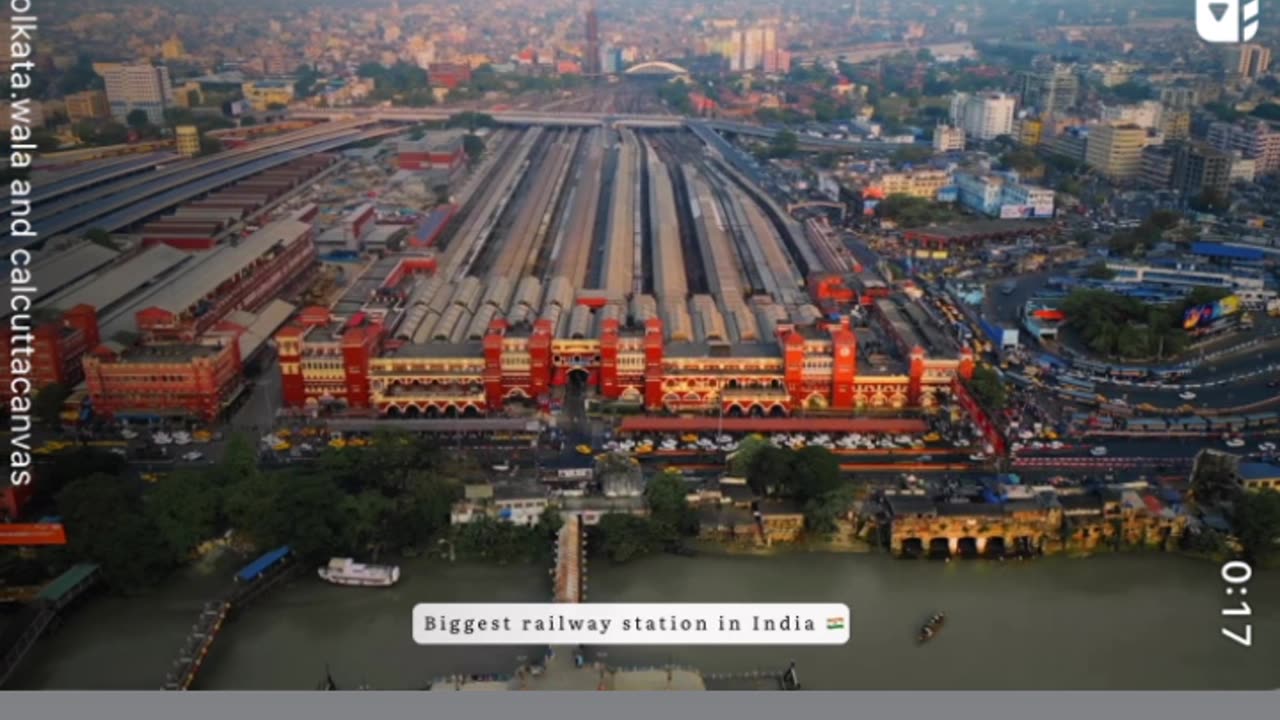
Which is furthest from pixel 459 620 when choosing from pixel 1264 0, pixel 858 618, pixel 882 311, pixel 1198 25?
pixel 882 311

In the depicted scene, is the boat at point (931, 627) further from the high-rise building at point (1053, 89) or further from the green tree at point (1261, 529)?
the high-rise building at point (1053, 89)

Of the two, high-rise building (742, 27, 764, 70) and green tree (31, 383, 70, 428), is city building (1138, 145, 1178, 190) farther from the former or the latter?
green tree (31, 383, 70, 428)

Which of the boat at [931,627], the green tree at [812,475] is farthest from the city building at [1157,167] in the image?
the boat at [931,627]

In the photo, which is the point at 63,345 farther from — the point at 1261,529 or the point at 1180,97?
the point at 1180,97

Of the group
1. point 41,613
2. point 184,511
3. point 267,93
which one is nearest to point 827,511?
point 184,511
